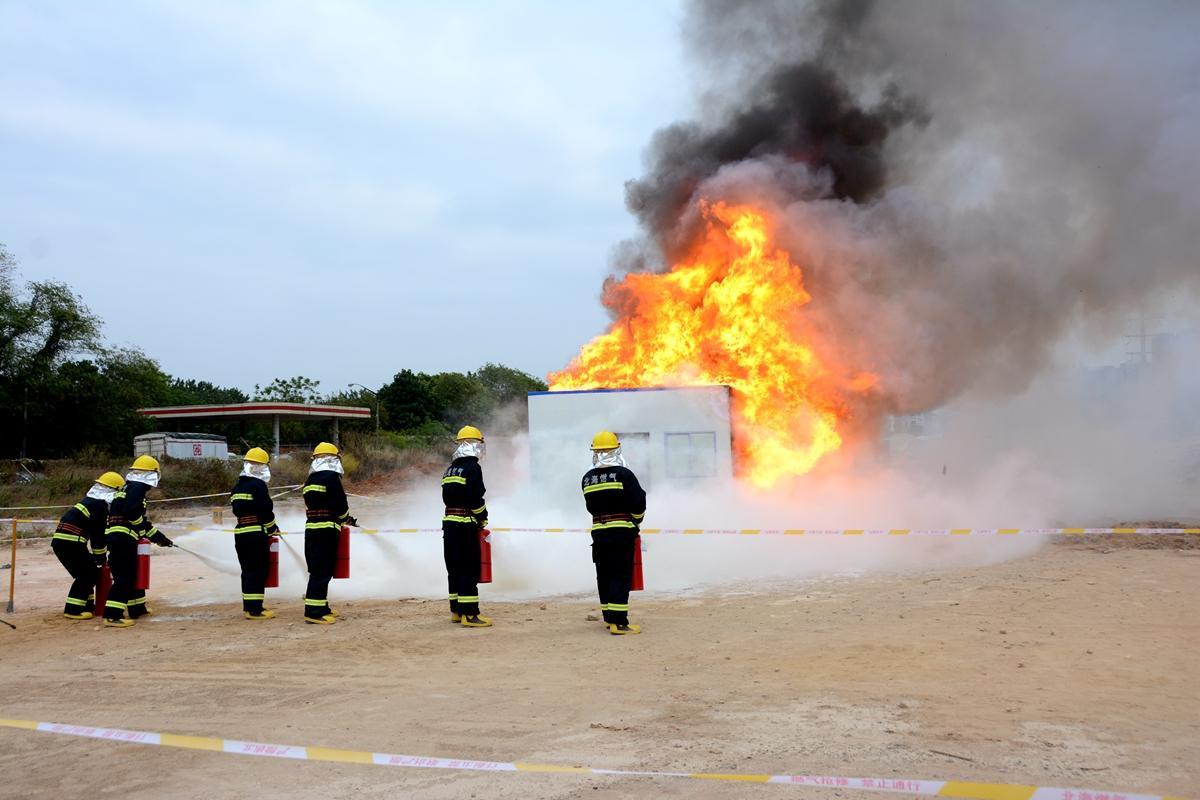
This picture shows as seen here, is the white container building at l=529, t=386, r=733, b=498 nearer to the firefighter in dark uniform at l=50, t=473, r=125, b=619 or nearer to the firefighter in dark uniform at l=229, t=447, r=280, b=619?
the firefighter in dark uniform at l=229, t=447, r=280, b=619

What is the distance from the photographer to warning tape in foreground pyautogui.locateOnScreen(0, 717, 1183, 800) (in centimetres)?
407

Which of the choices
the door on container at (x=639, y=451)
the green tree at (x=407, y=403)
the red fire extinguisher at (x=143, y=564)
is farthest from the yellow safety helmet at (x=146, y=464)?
the green tree at (x=407, y=403)

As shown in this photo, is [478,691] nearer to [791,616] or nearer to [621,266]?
[791,616]

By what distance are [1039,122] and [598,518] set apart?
42.7 feet

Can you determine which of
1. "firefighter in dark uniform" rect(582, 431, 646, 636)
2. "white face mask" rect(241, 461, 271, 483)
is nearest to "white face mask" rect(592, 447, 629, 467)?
"firefighter in dark uniform" rect(582, 431, 646, 636)

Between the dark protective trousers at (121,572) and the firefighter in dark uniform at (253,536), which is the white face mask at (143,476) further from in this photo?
the firefighter in dark uniform at (253,536)

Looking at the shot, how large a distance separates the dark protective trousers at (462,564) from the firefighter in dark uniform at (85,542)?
4.33m

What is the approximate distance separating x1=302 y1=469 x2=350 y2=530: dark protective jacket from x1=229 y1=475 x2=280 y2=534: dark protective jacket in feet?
1.88

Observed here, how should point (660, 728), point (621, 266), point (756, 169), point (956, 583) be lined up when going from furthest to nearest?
point (621, 266)
point (756, 169)
point (956, 583)
point (660, 728)

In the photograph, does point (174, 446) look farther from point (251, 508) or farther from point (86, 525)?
point (251, 508)

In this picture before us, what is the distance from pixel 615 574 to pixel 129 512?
5.68m

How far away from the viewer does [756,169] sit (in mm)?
16672

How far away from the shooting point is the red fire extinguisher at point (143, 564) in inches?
401

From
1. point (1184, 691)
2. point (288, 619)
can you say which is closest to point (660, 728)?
point (1184, 691)
